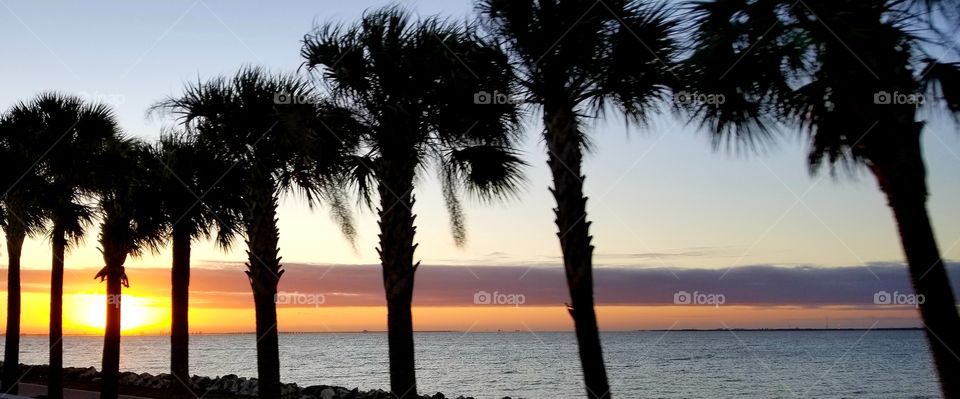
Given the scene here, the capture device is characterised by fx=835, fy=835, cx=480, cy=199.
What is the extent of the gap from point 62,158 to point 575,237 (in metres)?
15.8

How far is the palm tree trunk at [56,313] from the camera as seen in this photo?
23.2 m

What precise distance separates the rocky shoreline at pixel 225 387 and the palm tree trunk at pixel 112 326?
4.74 ft

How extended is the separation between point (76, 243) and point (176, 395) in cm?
650

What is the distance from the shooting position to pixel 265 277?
17.0 meters

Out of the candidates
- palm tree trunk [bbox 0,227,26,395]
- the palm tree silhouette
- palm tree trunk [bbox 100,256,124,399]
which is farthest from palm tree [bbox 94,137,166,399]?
palm tree trunk [bbox 0,227,26,395]

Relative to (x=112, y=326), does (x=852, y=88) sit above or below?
above

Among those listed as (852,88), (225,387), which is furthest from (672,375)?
(852,88)

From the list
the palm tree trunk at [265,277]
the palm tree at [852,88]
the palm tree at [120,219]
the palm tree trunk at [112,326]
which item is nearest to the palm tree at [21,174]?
the palm tree at [120,219]

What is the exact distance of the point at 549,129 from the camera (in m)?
13.0

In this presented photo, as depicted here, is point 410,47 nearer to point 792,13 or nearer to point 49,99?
point 792,13

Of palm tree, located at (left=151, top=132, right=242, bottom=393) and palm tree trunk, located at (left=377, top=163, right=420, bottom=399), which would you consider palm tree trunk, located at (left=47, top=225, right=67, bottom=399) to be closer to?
palm tree, located at (left=151, top=132, right=242, bottom=393)

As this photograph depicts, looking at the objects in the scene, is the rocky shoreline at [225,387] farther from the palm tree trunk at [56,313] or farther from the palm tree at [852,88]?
the palm tree at [852,88]

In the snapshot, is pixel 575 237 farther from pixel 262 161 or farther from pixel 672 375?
pixel 672 375

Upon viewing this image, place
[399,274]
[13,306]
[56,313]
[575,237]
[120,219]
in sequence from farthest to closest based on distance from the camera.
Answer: [13,306], [56,313], [120,219], [399,274], [575,237]
